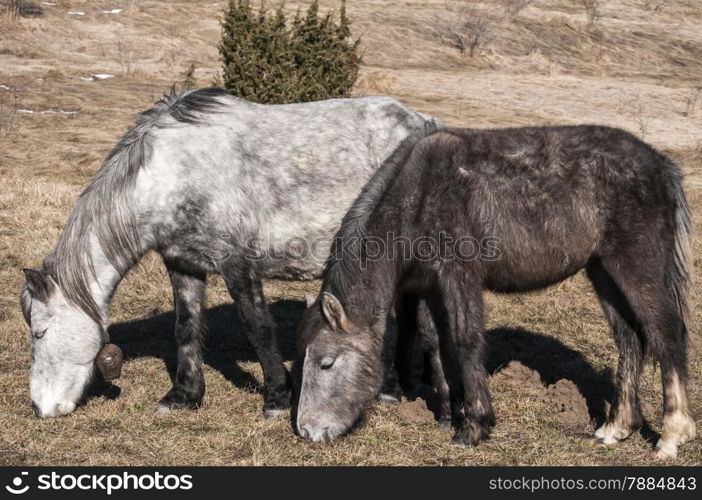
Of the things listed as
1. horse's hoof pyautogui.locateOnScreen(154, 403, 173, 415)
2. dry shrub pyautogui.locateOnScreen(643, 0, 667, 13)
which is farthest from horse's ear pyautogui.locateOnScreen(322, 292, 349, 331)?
dry shrub pyautogui.locateOnScreen(643, 0, 667, 13)

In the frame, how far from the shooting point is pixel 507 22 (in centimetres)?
4719

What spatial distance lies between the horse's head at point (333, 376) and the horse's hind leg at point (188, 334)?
156 centimetres

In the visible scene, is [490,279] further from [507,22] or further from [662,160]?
[507,22]

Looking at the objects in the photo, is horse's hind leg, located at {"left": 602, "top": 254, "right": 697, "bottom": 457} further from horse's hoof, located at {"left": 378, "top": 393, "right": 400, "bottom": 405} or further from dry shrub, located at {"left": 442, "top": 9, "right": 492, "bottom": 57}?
dry shrub, located at {"left": 442, "top": 9, "right": 492, "bottom": 57}

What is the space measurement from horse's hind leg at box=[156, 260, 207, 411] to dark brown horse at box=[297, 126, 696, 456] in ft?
5.04

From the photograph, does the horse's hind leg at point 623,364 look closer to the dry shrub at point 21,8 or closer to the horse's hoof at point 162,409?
the horse's hoof at point 162,409

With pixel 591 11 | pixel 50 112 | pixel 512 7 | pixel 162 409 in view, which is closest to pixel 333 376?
pixel 162 409

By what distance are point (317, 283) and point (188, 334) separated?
12.4ft

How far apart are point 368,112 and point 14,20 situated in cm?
3004

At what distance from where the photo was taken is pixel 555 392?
727 centimetres

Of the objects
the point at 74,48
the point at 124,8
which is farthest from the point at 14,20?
the point at 124,8

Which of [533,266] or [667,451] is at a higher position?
[533,266]

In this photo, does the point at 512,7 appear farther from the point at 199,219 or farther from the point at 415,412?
the point at 199,219

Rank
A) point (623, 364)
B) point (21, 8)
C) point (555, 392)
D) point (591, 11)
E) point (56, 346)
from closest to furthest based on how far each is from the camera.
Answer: point (623, 364), point (56, 346), point (555, 392), point (21, 8), point (591, 11)
